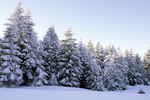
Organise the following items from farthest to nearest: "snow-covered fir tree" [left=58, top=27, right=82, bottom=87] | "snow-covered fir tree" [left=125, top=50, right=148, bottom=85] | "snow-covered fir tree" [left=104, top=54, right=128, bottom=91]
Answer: "snow-covered fir tree" [left=125, top=50, right=148, bottom=85] → "snow-covered fir tree" [left=104, top=54, right=128, bottom=91] → "snow-covered fir tree" [left=58, top=27, right=82, bottom=87]

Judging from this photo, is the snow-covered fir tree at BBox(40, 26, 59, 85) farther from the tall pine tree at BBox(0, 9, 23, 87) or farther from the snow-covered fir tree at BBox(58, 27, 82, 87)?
the tall pine tree at BBox(0, 9, 23, 87)

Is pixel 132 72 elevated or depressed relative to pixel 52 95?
elevated

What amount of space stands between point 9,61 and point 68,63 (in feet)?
29.9

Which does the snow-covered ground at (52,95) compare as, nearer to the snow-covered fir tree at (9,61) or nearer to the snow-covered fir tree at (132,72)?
the snow-covered fir tree at (9,61)

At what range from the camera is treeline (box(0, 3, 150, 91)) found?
17.0 m

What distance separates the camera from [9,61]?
54.9 ft

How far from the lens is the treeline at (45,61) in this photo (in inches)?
669

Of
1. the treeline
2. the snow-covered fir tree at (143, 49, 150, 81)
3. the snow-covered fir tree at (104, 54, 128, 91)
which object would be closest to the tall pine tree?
the treeline

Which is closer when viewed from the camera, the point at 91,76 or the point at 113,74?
the point at 91,76

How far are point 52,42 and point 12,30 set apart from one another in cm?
918

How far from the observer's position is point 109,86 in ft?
99.3

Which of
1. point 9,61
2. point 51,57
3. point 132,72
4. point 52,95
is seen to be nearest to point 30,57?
point 9,61

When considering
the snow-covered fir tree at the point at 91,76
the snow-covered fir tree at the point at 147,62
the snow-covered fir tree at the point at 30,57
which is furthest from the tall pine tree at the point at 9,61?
the snow-covered fir tree at the point at 147,62

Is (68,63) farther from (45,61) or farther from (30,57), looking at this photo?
(30,57)
